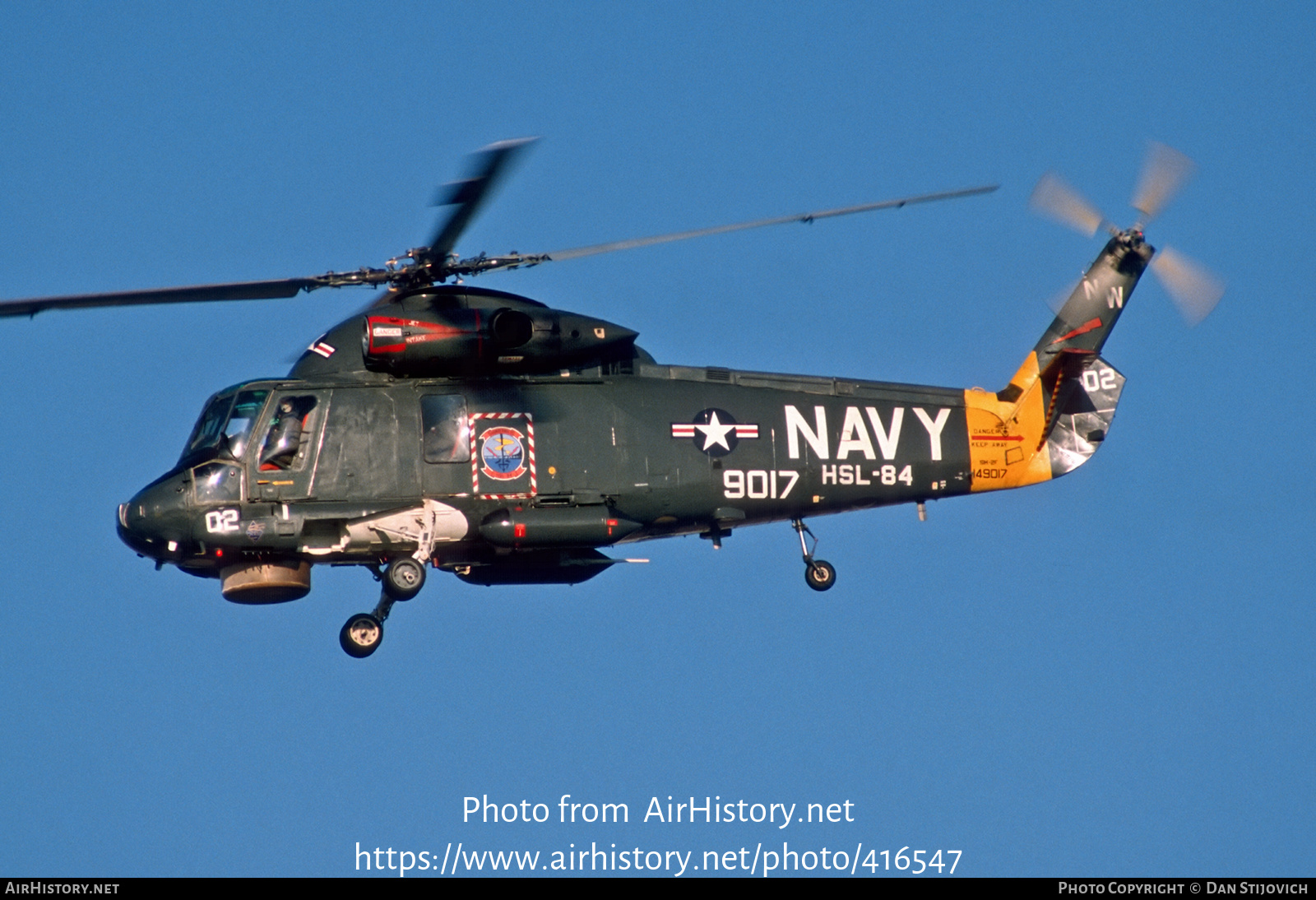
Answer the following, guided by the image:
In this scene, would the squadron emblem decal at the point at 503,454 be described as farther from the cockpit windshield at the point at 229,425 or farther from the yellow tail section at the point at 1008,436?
the yellow tail section at the point at 1008,436

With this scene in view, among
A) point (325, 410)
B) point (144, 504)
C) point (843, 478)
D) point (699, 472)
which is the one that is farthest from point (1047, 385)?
point (144, 504)

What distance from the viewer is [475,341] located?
22109mm

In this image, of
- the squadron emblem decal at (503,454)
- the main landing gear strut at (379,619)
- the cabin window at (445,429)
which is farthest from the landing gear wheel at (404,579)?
the squadron emblem decal at (503,454)

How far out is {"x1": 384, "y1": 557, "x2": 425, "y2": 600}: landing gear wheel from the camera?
72.2ft

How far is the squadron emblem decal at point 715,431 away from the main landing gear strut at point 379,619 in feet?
11.8

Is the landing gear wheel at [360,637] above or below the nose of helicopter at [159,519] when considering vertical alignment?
below

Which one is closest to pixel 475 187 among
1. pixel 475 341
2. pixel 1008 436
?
pixel 475 341

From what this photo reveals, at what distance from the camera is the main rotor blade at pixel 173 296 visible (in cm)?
2075

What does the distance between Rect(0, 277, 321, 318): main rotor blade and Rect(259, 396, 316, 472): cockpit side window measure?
1.38m

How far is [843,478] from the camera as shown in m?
23.8

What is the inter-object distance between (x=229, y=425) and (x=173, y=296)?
1.89m

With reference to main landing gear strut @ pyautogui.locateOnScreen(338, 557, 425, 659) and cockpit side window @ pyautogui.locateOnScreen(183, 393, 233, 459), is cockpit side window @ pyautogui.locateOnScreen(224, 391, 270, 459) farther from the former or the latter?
main landing gear strut @ pyautogui.locateOnScreen(338, 557, 425, 659)

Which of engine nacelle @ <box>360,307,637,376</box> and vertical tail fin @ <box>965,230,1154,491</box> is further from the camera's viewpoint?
vertical tail fin @ <box>965,230,1154,491</box>

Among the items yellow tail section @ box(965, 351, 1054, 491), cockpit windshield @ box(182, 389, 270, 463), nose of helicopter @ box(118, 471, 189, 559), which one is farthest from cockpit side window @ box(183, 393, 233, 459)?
yellow tail section @ box(965, 351, 1054, 491)
